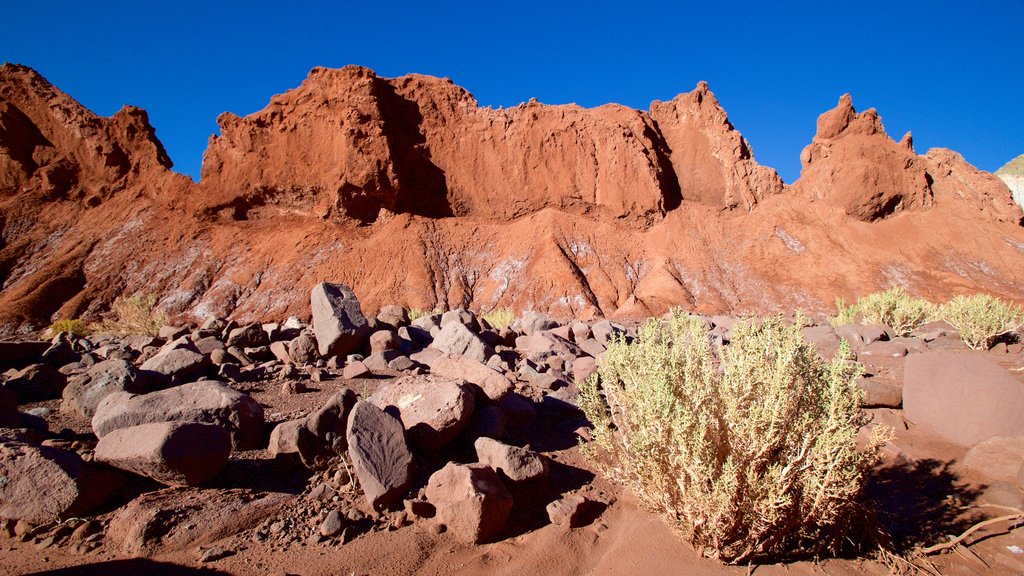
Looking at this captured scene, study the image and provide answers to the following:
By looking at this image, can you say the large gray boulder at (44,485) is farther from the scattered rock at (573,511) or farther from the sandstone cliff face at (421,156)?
the sandstone cliff face at (421,156)

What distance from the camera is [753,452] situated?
8.56 feet

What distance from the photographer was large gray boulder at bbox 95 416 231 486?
333 centimetres

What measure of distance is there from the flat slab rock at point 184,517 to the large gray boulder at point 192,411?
79 cm

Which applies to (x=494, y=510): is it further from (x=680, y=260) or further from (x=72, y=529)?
(x=680, y=260)

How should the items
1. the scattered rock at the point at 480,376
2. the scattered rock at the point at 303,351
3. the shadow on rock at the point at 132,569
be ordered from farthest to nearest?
the scattered rock at the point at 303,351 → the scattered rock at the point at 480,376 → the shadow on rock at the point at 132,569

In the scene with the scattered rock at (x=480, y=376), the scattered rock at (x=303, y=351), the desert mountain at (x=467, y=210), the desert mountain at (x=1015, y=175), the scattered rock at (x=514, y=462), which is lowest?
the scattered rock at (x=514, y=462)

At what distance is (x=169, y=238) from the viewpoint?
31141 mm

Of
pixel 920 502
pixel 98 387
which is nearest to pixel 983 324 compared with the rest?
pixel 920 502

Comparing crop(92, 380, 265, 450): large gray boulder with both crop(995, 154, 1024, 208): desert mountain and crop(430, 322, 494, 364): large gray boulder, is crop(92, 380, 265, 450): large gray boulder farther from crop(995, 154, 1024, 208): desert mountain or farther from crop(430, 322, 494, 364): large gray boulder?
crop(995, 154, 1024, 208): desert mountain

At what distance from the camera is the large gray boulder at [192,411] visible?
13.2ft

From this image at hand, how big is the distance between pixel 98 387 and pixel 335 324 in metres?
2.86

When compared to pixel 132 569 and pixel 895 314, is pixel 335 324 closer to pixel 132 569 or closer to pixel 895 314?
pixel 132 569

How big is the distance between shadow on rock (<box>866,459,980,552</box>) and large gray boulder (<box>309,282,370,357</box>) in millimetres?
6522

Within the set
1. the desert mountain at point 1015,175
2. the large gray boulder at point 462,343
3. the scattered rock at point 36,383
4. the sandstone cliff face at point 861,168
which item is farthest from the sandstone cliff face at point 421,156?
the desert mountain at point 1015,175
